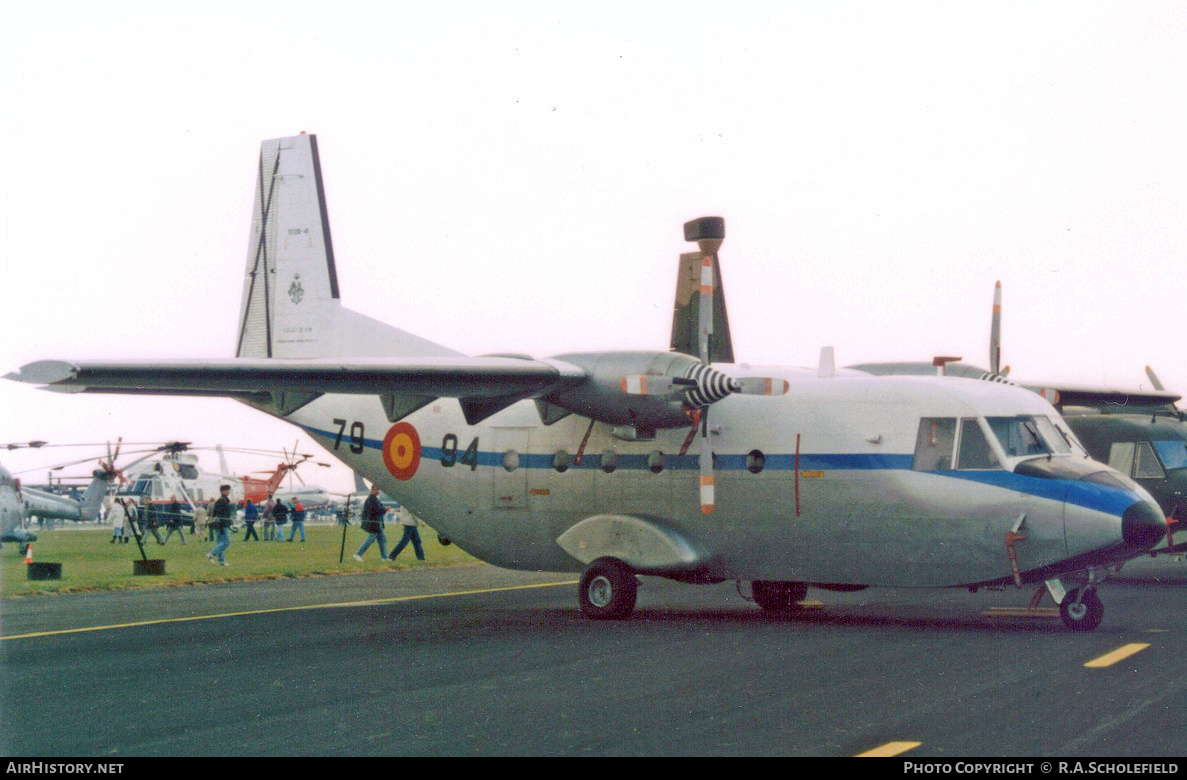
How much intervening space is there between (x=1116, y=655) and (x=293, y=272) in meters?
13.9

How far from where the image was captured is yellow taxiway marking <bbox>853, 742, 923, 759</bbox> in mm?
7016

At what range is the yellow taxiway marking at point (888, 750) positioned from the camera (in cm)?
702

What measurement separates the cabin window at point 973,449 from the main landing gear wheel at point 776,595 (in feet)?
11.1

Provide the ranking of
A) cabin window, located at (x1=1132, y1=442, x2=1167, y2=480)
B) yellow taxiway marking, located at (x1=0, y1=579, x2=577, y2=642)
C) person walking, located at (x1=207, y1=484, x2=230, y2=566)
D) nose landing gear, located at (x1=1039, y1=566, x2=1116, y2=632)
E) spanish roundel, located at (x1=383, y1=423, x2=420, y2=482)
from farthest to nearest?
person walking, located at (x1=207, y1=484, x2=230, y2=566)
cabin window, located at (x1=1132, y1=442, x2=1167, y2=480)
spanish roundel, located at (x1=383, y1=423, x2=420, y2=482)
yellow taxiway marking, located at (x1=0, y1=579, x2=577, y2=642)
nose landing gear, located at (x1=1039, y1=566, x2=1116, y2=632)

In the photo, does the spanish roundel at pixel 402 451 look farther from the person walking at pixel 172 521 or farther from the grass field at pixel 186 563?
the person walking at pixel 172 521

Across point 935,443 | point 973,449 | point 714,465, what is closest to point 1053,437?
point 973,449

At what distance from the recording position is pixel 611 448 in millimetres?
15422

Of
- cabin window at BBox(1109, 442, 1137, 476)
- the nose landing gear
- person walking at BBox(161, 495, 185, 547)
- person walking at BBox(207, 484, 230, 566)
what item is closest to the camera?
the nose landing gear

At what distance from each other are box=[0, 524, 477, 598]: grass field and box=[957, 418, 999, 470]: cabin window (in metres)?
14.3

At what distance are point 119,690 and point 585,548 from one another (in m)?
6.84

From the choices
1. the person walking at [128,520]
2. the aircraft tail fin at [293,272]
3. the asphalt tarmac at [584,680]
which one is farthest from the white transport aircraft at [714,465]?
the person walking at [128,520]

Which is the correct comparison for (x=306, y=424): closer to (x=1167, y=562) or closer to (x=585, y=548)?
(x=585, y=548)

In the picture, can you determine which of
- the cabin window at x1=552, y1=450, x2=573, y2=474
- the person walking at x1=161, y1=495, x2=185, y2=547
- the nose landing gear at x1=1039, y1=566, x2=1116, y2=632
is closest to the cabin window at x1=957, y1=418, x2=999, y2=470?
the nose landing gear at x1=1039, y1=566, x2=1116, y2=632

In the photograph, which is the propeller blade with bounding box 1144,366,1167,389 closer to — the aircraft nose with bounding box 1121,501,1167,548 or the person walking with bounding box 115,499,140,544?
the aircraft nose with bounding box 1121,501,1167,548
